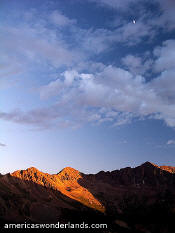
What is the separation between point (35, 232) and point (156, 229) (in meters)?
97.7

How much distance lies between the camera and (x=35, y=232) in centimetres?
18112

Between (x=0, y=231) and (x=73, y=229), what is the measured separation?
61.6 metres

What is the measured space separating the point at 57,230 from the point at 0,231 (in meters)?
47.8

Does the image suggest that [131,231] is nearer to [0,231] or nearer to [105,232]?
[105,232]

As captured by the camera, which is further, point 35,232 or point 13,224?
point 13,224

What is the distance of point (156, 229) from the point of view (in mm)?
165875

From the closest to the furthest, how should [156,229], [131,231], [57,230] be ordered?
[156,229], [131,231], [57,230]

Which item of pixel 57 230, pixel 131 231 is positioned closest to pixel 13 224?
pixel 57 230

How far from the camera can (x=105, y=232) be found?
17462 cm

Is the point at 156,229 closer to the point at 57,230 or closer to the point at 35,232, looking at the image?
the point at 57,230

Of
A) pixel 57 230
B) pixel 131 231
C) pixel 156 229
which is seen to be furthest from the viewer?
pixel 57 230

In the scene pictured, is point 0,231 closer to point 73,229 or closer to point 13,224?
point 13,224

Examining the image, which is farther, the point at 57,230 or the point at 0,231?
the point at 57,230

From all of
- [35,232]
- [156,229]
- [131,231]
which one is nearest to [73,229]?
[35,232]
